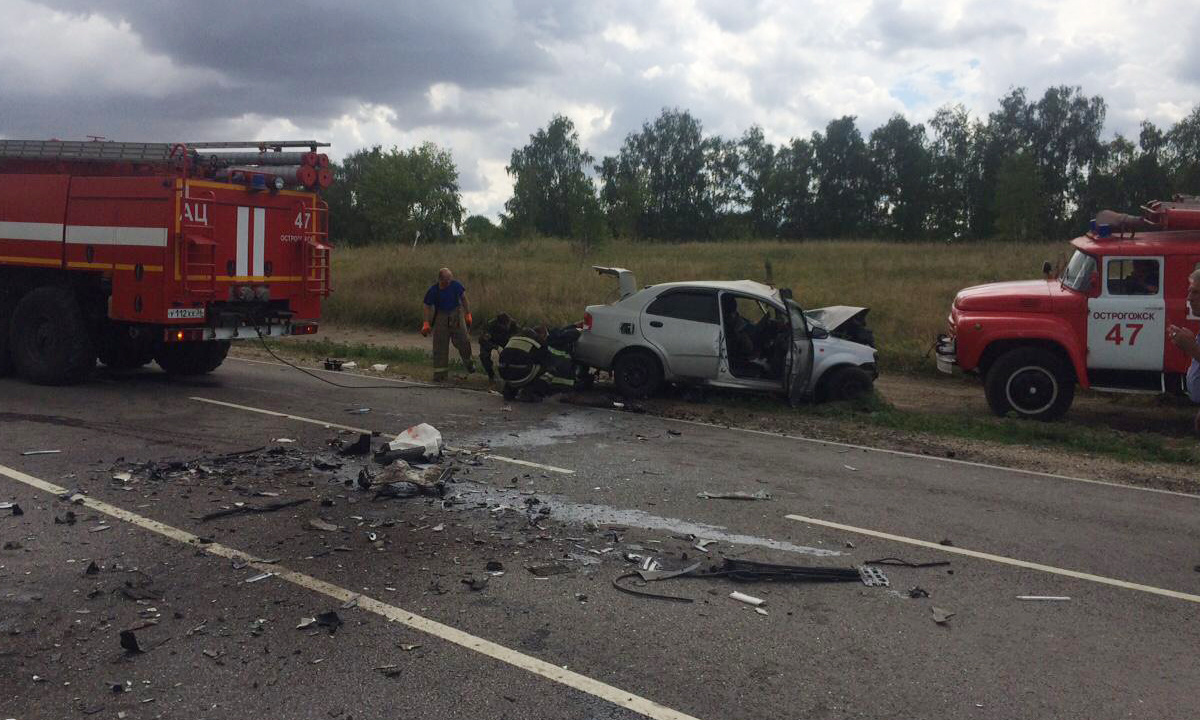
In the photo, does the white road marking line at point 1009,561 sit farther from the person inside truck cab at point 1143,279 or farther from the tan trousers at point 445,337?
the tan trousers at point 445,337

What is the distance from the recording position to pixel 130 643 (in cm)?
445

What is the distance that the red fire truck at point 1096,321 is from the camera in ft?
37.5

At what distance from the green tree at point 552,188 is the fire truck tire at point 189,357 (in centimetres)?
2353

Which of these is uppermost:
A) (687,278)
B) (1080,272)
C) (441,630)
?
(687,278)

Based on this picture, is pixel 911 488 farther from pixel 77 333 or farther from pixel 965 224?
pixel 965 224

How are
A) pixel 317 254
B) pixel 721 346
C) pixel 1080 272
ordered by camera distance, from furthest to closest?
pixel 317 254, pixel 721 346, pixel 1080 272

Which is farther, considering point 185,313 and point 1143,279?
point 185,313

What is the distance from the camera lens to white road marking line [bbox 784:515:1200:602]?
5.80 m

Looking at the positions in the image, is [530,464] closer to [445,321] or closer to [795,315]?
[795,315]

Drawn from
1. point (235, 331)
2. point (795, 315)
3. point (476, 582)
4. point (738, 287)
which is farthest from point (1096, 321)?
point (235, 331)

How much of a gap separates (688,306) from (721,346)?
2.28 ft

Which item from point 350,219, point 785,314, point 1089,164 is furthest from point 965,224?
point 785,314

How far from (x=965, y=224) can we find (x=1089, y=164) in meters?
9.71

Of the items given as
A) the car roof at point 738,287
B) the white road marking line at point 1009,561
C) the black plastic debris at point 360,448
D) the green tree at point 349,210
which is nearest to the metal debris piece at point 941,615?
the white road marking line at point 1009,561
